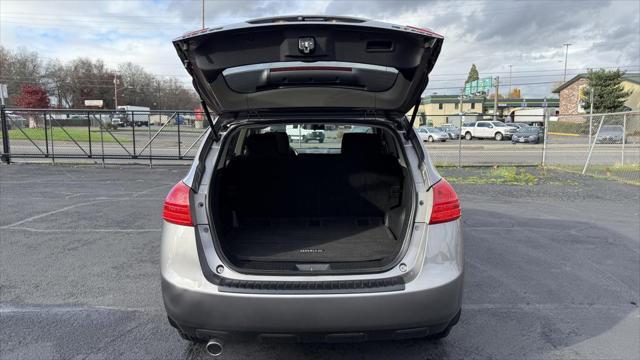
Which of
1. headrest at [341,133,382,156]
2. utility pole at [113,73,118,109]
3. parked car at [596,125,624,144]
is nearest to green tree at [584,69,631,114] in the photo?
parked car at [596,125,624,144]

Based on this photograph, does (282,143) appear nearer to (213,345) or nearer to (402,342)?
(402,342)

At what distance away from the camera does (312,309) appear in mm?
2141

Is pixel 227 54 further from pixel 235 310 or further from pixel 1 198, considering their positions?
pixel 1 198

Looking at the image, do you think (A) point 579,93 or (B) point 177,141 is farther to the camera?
(A) point 579,93

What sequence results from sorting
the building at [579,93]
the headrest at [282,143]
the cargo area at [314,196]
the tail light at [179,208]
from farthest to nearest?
1. the building at [579,93]
2. the headrest at [282,143]
3. the cargo area at [314,196]
4. the tail light at [179,208]

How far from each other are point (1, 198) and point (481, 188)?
10.3 metres

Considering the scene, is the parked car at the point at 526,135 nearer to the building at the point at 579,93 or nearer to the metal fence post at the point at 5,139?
the building at the point at 579,93

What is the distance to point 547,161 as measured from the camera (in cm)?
1441

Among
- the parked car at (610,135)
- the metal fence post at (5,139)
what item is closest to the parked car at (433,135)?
the parked car at (610,135)

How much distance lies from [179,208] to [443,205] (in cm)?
154

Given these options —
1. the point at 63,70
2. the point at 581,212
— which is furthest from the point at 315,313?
the point at 63,70

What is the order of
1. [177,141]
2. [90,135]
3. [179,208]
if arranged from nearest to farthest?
1. [179,208]
2. [177,141]
3. [90,135]

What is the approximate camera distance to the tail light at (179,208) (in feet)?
7.80

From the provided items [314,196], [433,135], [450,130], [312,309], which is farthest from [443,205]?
[450,130]
